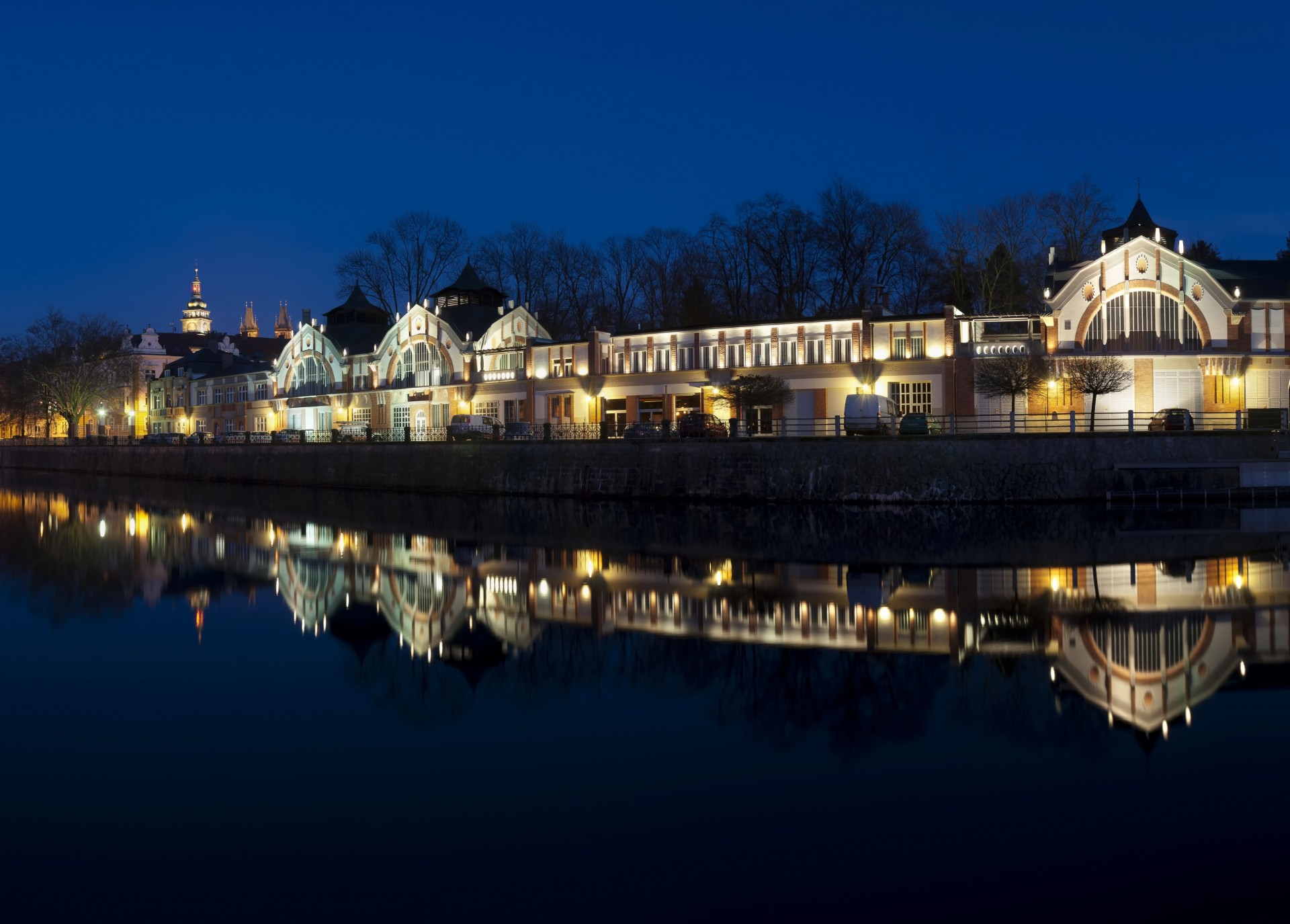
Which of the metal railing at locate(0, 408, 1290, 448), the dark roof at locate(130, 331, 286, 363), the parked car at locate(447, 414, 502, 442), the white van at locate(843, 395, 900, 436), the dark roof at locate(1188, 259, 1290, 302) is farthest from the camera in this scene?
the dark roof at locate(130, 331, 286, 363)

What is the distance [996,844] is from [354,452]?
175 ft

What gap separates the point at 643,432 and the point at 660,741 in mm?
34966

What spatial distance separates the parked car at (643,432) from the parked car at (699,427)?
36.0 inches

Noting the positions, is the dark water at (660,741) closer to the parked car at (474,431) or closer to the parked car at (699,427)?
the parked car at (699,427)

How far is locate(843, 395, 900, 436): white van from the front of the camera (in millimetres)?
41656

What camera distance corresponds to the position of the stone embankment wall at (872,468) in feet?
127

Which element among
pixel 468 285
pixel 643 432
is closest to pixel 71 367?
pixel 468 285

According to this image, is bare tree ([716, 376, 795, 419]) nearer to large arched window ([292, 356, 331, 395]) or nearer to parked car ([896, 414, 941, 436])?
parked car ([896, 414, 941, 436])

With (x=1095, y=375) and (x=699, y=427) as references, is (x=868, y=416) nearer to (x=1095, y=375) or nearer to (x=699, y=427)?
(x=699, y=427)

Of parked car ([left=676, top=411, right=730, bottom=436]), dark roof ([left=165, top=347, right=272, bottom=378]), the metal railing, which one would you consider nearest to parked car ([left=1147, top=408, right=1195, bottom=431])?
the metal railing

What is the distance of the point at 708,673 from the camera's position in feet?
47.4

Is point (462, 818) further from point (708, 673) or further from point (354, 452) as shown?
point (354, 452)

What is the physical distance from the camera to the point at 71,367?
9238cm

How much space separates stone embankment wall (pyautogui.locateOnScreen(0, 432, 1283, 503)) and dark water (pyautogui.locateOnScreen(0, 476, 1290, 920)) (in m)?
14.1
